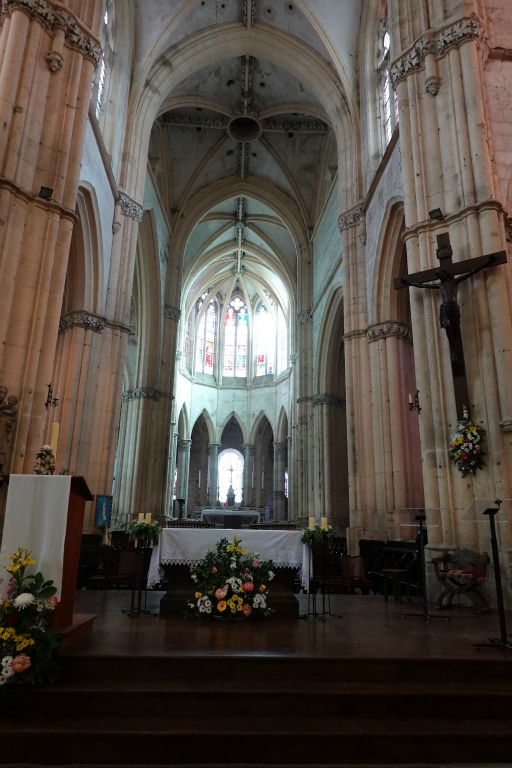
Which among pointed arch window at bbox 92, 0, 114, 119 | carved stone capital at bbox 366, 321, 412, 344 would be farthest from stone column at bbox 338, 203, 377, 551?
pointed arch window at bbox 92, 0, 114, 119

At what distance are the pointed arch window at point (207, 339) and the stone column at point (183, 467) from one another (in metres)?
5.21

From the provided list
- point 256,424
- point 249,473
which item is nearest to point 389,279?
point 256,424

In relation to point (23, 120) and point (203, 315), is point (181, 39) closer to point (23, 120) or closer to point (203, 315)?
point (23, 120)

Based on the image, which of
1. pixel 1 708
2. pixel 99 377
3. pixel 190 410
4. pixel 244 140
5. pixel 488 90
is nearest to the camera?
pixel 1 708

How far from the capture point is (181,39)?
57.1ft

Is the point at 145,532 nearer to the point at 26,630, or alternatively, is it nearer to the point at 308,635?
the point at 308,635

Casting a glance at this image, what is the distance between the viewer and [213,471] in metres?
35.8

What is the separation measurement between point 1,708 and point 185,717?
1.39 meters

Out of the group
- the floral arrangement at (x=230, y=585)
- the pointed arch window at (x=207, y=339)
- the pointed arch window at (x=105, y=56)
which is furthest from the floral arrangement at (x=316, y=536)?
the pointed arch window at (x=207, y=339)

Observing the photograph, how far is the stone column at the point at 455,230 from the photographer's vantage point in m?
8.57

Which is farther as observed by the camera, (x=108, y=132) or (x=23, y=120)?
(x=108, y=132)

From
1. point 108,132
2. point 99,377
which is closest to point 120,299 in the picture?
point 99,377

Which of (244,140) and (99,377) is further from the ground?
(244,140)

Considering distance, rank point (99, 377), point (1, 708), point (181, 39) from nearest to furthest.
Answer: point (1, 708), point (99, 377), point (181, 39)
